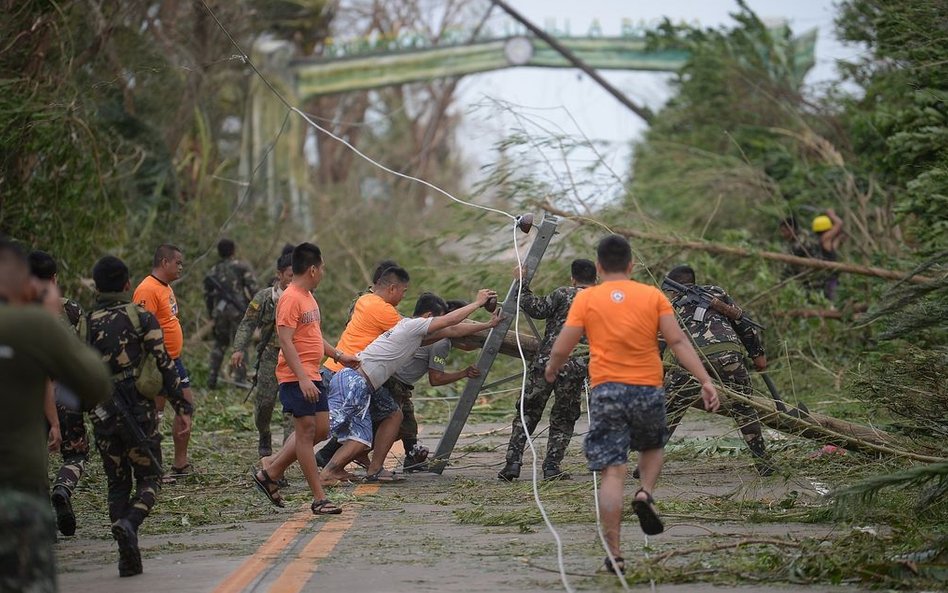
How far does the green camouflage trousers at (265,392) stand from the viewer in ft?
39.9

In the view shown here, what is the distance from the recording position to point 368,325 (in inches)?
443

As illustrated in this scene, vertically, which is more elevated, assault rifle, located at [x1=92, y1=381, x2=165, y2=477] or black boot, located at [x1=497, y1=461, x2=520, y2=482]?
assault rifle, located at [x1=92, y1=381, x2=165, y2=477]

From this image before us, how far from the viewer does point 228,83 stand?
28.3 meters

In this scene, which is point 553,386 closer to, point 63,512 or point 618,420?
point 618,420

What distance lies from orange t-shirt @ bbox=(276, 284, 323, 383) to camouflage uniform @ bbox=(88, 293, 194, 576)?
59.2 inches

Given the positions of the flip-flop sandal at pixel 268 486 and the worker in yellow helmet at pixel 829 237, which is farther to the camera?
the worker in yellow helmet at pixel 829 237

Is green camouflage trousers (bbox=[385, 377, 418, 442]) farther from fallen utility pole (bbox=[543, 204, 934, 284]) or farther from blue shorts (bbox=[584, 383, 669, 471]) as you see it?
blue shorts (bbox=[584, 383, 669, 471])

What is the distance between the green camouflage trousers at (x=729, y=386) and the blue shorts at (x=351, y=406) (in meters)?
2.45

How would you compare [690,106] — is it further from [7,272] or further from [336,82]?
[7,272]

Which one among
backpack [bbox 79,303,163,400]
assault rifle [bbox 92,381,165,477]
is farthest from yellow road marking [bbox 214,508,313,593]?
backpack [bbox 79,303,163,400]

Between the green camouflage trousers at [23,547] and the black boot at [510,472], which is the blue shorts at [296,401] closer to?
the black boot at [510,472]

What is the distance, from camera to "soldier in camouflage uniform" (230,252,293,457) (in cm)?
1214

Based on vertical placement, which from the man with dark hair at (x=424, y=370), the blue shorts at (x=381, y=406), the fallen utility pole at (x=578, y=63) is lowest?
the blue shorts at (x=381, y=406)

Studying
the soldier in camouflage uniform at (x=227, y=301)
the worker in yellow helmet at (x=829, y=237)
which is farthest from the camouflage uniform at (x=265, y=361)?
the worker in yellow helmet at (x=829, y=237)
